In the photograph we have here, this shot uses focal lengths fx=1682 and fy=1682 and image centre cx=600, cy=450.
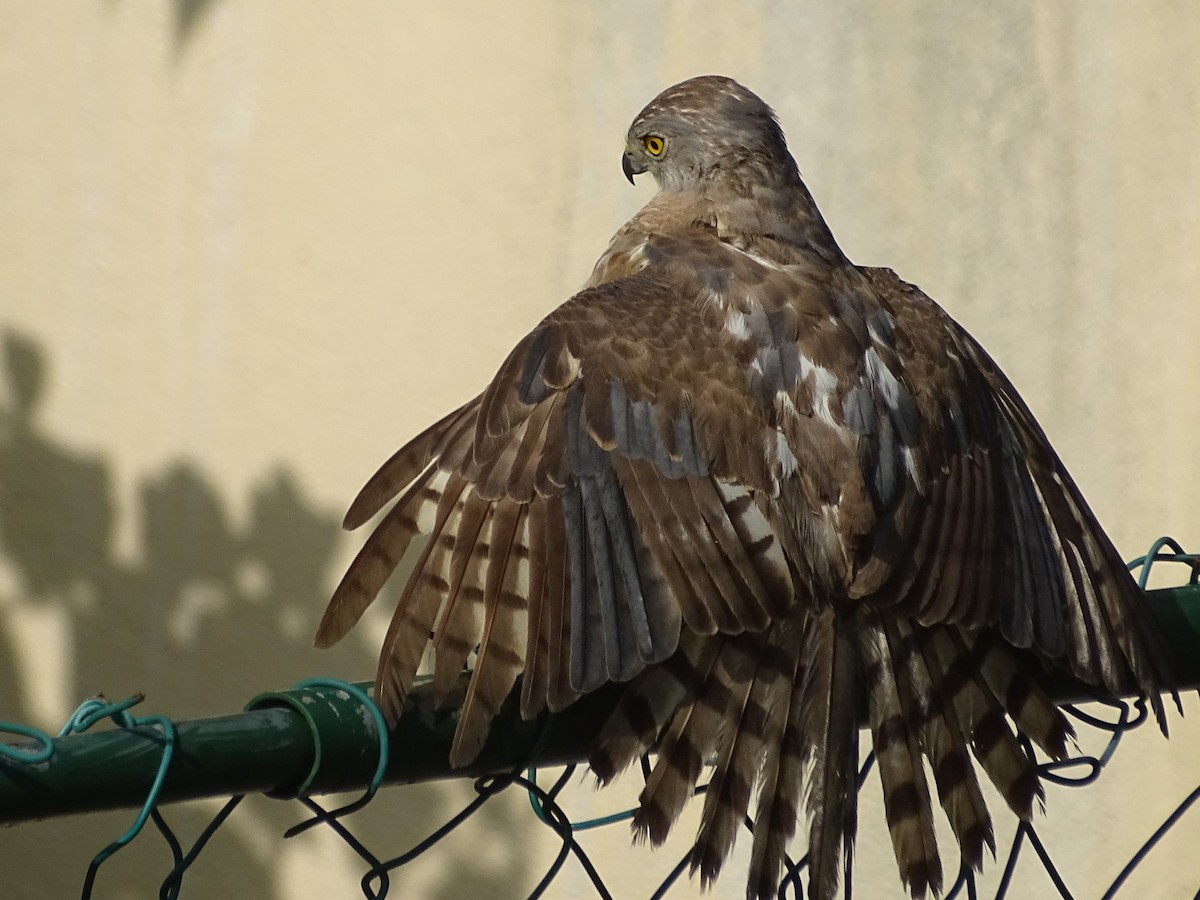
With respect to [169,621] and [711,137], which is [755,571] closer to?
[711,137]

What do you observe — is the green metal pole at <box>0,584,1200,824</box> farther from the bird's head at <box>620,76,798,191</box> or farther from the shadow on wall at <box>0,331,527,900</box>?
the shadow on wall at <box>0,331,527,900</box>

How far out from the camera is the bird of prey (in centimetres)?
262

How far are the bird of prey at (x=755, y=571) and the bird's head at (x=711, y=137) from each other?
100 cm

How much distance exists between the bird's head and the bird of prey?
1.00m

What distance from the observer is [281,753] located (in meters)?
1.98

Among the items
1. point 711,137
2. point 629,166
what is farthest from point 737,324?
point 629,166

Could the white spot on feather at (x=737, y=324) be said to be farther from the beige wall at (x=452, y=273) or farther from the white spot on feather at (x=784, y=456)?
the beige wall at (x=452, y=273)

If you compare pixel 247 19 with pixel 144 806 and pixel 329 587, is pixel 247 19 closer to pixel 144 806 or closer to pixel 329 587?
pixel 329 587

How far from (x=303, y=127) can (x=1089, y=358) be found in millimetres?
2618

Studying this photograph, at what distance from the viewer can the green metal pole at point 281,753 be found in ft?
5.74

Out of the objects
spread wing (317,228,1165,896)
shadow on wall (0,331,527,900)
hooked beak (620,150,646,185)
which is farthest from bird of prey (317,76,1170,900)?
shadow on wall (0,331,527,900)

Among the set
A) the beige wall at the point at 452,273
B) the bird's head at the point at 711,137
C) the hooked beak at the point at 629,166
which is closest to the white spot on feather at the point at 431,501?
the bird's head at the point at 711,137

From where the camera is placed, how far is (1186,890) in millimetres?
5180

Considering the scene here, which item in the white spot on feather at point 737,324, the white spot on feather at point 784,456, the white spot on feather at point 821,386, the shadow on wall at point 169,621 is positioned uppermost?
the white spot on feather at point 737,324
